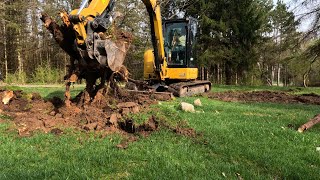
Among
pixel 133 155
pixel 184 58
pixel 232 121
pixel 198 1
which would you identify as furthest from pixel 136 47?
pixel 133 155

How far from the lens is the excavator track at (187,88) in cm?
1370

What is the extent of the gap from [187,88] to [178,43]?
203 cm

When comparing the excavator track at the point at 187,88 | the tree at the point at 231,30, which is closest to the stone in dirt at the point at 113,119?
the excavator track at the point at 187,88

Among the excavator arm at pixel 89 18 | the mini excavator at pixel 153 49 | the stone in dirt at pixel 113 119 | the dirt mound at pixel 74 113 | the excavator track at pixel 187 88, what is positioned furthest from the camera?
the excavator track at pixel 187 88

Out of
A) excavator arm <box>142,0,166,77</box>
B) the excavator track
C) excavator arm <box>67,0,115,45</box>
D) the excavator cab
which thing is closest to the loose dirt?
excavator arm <box>67,0,115,45</box>

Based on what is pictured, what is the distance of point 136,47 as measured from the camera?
29.0 m

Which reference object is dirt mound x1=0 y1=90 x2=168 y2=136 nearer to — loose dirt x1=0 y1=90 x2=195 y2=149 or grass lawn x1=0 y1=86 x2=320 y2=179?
loose dirt x1=0 y1=90 x2=195 y2=149

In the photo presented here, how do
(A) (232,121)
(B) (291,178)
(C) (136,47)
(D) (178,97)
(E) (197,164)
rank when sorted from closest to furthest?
(B) (291,178) < (E) (197,164) < (A) (232,121) < (D) (178,97) < (C) (136,47)

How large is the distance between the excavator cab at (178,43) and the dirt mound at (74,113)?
5.09 meters

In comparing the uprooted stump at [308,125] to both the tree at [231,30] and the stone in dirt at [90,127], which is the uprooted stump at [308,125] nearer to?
the stone in dirt at [90,127]

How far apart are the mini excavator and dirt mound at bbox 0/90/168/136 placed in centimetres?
75

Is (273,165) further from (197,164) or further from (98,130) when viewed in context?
(98,130)

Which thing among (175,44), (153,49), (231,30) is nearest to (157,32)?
(153,49)

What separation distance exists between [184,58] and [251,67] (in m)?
17.8
